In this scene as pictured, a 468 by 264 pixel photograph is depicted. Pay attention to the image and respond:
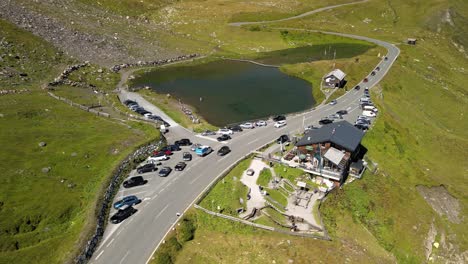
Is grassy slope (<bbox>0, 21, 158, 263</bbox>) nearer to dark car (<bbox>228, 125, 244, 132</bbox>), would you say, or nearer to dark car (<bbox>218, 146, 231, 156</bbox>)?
dark car (<bbox>218, 146, 231, 156</bbox>)

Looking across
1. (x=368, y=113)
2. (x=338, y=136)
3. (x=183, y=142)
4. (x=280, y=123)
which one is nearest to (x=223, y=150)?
(x=183, y=142)

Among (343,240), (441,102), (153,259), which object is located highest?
(153,259)

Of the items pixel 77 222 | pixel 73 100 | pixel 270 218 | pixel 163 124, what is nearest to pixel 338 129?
pixel 270 218

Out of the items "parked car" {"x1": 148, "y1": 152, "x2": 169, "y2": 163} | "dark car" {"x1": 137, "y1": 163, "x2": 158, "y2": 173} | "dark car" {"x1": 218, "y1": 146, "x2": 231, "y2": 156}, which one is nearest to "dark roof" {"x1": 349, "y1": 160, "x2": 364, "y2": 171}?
"dark car" {"x1": 218, "y1": 146, "x2": 231, "y2": 156}

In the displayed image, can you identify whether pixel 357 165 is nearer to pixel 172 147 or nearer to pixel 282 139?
pixel 282 139

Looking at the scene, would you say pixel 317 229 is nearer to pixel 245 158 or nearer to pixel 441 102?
pixel 245 158

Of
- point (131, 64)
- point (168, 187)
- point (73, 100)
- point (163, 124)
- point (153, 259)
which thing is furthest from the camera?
point (131, 64)

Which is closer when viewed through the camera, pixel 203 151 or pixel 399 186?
pixel 399 186

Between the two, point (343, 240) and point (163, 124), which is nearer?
point (343, 240)
